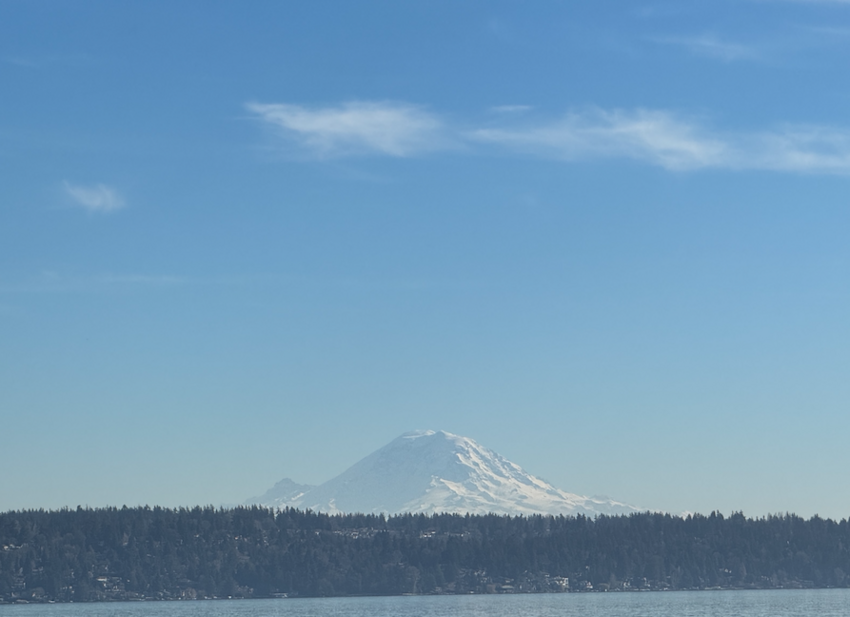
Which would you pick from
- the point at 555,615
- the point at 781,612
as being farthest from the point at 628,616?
the point at 781,612

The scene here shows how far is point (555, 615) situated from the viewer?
199625 mm

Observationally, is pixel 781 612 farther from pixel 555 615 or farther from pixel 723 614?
pixel 555 615

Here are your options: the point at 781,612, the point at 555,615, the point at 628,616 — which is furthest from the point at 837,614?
the point at 555,615

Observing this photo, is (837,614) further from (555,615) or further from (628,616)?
(555,615)

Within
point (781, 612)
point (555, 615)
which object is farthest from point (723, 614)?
point (555, 615)

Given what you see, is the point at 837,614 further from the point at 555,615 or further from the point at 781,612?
the point at 555,615

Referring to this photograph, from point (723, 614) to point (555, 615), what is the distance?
2850 cm

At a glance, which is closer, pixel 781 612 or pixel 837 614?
pixel 837 614

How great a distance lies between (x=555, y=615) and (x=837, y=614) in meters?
46.8

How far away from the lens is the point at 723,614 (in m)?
192

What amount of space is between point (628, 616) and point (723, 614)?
52.2 ft

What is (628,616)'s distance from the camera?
19262 centimetres

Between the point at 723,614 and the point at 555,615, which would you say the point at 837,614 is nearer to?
the point at 723,614

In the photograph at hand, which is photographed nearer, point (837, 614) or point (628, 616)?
point (837, 614)
